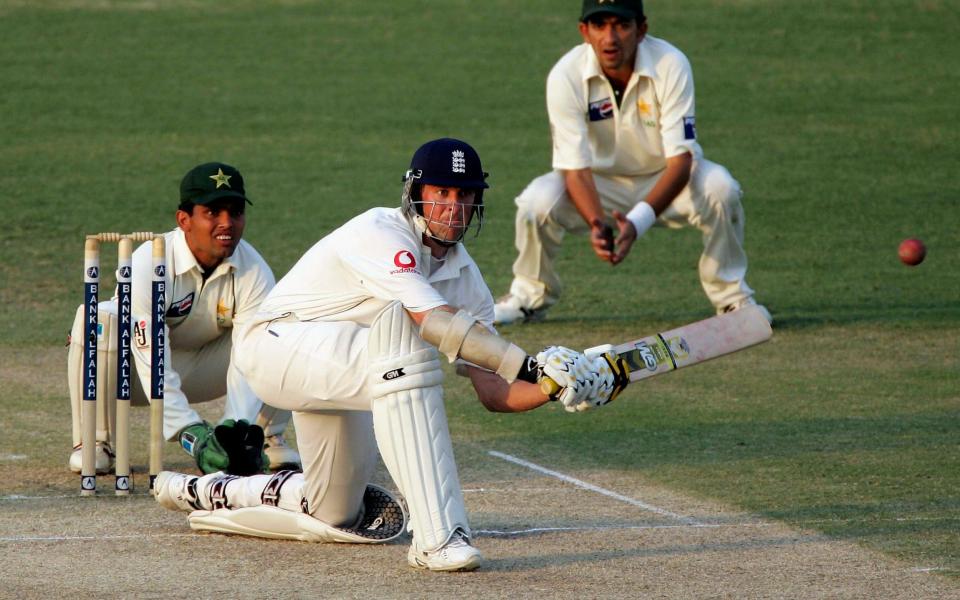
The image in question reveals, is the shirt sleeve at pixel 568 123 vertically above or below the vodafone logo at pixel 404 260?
above

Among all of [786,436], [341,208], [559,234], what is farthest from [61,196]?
[786,436]

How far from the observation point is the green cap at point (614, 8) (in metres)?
8.20

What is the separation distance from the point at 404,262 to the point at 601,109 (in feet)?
13.9

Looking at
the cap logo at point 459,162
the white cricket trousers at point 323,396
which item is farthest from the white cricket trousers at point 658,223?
the cap logo at point 459,162

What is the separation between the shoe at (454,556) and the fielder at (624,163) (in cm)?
379

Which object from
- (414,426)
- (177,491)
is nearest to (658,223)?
(177,491)

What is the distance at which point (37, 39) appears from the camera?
16688mm

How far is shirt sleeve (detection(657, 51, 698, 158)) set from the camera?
8.41 m

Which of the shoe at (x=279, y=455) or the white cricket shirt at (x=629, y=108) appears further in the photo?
the white cricket shirt at (x=629, y=108)

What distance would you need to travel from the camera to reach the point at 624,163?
8.85 m

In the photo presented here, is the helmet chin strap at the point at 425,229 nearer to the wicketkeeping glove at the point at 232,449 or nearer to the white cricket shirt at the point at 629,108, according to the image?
the wicketkeeping glove at the point at 232,449

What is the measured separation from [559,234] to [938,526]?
4.04m

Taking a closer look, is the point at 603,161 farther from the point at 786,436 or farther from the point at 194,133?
the point at 194,133

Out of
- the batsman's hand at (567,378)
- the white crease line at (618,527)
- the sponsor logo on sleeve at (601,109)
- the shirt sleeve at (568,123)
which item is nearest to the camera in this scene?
the batsman's hand at (567,378)
